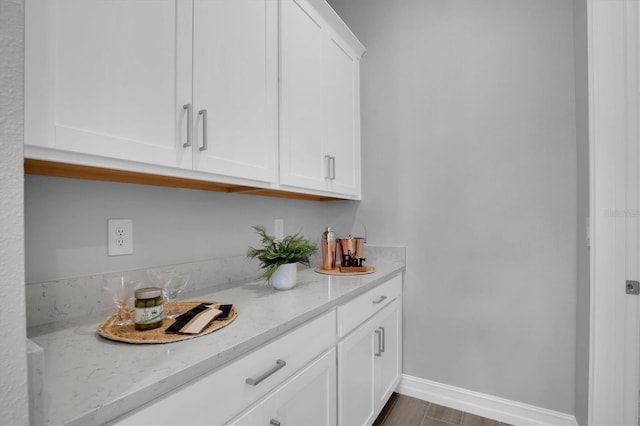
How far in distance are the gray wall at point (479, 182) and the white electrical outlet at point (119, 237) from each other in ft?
4.92

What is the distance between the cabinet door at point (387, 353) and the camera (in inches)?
66.8

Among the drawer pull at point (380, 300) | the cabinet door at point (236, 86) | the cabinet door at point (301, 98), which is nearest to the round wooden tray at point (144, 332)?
the cabinet door at point (236, 86)

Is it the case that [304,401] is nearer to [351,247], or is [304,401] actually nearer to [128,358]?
[128,358]

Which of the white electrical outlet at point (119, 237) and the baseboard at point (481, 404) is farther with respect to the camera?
the baseboard at point (481, 404)

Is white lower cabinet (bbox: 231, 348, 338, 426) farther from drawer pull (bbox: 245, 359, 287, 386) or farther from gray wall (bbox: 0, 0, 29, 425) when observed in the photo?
gray wall (bbox: 0, 0, 29, 425)

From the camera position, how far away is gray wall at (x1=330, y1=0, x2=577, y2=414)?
1.73 meters

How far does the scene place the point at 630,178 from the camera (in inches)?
49.4

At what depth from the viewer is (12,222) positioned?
0.42 metres

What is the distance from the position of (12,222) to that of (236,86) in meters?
0.97

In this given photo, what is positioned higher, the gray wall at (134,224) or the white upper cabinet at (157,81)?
the white upper cabinet at (157,81)

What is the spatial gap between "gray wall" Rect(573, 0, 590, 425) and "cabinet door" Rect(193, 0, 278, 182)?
A: 56.4 inches

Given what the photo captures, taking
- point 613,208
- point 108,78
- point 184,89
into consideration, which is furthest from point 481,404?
point 108,78

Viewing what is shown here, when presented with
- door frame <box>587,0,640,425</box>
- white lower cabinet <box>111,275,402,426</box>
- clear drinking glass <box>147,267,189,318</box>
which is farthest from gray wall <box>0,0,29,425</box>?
door frame <box>587,0,640,425</box>

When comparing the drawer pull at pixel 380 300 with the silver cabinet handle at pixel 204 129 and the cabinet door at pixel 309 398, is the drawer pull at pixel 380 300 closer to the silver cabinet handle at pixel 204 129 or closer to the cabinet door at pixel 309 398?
the cabinet door at pixel 309 398
